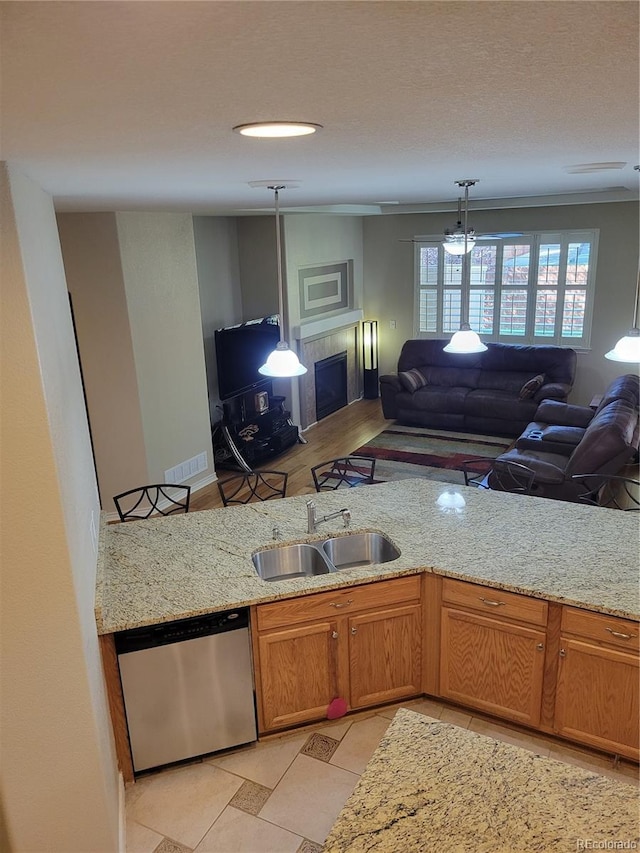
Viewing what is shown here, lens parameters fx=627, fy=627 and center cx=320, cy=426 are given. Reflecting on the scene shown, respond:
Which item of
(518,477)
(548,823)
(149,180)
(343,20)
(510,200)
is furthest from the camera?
(510,200)

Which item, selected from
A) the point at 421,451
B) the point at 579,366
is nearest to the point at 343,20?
the point at 421,451

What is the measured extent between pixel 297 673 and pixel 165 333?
3.60 m

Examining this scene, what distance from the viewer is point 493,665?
10.5ft

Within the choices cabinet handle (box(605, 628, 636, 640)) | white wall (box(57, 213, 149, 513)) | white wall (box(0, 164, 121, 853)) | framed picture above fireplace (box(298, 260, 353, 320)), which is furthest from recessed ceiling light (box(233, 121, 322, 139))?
framed picture above fireplace (box(298, 260, 353, 320))

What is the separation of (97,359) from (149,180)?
3.16 metres

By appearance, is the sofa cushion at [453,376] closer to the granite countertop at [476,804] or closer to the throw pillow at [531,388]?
the throw pillow at [531,388]

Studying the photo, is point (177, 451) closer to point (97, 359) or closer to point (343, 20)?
point (97, 359)

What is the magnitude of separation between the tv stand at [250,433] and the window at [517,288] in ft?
9.78

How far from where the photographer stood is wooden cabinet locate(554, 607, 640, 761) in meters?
2.82

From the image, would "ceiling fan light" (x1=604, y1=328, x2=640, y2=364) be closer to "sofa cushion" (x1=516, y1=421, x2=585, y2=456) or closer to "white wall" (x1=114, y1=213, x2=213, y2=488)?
"sofa cushion" (x1=516, y1=421, x2=585, y2=456)

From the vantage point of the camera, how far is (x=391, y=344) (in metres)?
10.2

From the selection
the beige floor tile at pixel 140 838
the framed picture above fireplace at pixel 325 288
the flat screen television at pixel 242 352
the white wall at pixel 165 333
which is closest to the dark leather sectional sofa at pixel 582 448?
the white wall at pixel 165 333

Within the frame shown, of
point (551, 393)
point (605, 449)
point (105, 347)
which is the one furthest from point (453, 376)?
point (105, 347)

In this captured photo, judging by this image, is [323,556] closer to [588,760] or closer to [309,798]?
[309,798]
